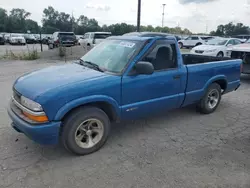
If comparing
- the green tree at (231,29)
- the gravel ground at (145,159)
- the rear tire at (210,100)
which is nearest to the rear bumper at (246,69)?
the rear tire at (210,100)

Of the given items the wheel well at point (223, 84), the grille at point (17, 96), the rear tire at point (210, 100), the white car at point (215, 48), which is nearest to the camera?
the grille at point (17, 96)

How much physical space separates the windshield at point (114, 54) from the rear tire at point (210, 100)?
2.21 metres

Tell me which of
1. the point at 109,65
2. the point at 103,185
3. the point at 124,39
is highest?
the point at 124,39

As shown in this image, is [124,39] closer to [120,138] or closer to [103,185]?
[120,138]

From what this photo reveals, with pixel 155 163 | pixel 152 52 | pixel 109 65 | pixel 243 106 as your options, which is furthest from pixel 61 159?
pixel 243 106

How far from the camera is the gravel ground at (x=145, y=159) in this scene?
284 cm

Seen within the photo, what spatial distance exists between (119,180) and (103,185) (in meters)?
0.22

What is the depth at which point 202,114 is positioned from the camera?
17.1ft

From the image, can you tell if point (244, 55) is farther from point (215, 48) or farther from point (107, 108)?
point (107, 108)

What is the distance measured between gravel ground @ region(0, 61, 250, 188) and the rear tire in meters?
0.47

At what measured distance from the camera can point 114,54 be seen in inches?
154

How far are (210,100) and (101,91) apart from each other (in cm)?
311

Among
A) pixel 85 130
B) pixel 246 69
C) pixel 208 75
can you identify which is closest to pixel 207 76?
pixel 208 75

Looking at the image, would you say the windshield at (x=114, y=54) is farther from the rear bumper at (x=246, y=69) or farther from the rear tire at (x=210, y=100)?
the rear bumper at (x=246, y=69)
